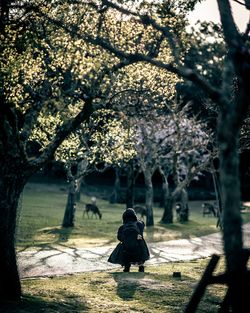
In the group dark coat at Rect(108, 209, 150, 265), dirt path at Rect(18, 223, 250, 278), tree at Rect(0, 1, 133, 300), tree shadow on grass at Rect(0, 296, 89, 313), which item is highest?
tree at Rect(0, 1, 133, 300)

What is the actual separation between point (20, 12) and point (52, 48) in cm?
122

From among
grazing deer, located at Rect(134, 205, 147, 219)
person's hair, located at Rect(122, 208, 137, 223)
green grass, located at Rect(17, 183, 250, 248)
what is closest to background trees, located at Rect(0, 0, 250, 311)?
person's hair, located at Rect(122, 208, 137, 223)

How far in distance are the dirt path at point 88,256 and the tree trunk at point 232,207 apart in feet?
27.8

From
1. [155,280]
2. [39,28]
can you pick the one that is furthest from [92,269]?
[39,28]

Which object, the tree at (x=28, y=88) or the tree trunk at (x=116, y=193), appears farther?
the tree trunk at (x=116, y=193)

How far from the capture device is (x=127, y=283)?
1141 cm

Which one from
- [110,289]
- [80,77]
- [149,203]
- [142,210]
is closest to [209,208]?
[142,210]

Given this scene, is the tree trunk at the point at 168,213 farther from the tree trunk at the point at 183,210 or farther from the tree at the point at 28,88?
the tree at the point at 28,88

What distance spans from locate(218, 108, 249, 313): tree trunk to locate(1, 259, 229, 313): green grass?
2633 millimetres

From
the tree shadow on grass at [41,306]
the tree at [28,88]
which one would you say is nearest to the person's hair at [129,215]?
the tree at [28,88]

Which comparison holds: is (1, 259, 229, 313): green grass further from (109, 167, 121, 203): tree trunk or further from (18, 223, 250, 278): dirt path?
(109, 167, 121, 203): tree trunk

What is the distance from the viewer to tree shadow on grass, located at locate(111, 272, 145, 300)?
1030 centimetres

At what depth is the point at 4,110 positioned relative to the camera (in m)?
9.21

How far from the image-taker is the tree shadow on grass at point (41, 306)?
848 centimetres
